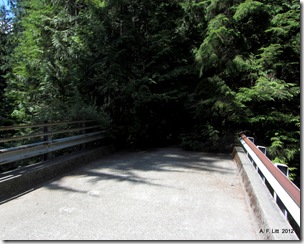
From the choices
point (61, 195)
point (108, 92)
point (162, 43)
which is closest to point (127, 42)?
point (162, 43)

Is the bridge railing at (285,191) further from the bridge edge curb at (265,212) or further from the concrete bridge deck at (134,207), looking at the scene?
the concrete bridge deck at (134,207)

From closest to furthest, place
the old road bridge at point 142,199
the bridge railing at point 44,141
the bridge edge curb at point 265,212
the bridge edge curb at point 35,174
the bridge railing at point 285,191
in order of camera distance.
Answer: the bridge railing at point 285,191
the bridge edge curb at point 265,212
the old road bridge at point 142,199
the bridge edge curb at point 35,174
the bridge railing at point 44,141

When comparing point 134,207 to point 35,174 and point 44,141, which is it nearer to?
point 35,174

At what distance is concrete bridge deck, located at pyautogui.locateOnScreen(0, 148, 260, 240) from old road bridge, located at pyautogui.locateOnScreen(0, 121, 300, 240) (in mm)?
12

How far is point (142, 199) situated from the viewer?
491cm

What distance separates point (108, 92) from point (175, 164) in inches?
182

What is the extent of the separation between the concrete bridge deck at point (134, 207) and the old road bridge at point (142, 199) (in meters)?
0.01

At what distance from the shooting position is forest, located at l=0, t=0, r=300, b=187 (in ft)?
32.9

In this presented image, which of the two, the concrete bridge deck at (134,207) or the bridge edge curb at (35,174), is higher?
the bridge edge curb at (35,174)

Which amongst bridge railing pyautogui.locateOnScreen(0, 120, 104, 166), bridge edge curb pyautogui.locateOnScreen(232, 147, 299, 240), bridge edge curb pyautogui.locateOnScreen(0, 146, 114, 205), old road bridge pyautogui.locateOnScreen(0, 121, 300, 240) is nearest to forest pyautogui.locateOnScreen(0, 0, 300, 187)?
bridge railing pyautogui.locateOnScreen(0, 120, 104, 166)

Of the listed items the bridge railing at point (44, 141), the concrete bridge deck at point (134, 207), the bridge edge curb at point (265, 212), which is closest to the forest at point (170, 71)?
the bridge railing at point (44, 141)

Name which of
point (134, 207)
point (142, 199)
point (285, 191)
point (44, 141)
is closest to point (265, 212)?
point (285, 191)

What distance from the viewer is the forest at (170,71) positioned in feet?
32.9

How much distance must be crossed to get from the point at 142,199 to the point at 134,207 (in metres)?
0.40
